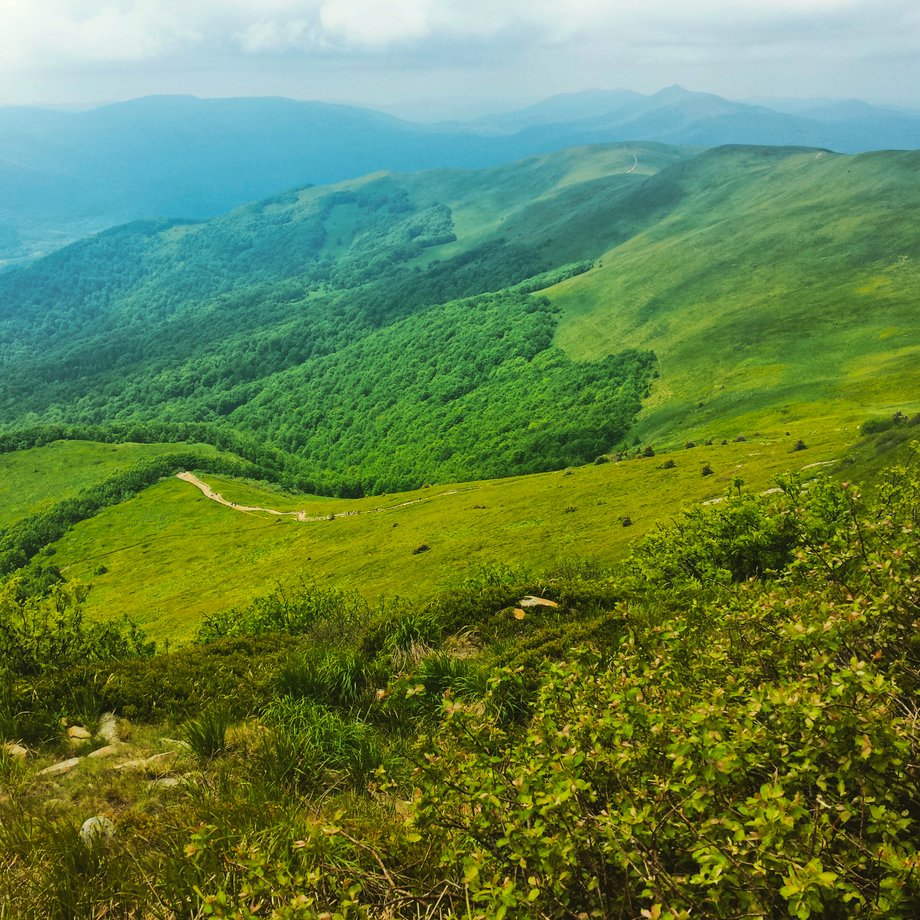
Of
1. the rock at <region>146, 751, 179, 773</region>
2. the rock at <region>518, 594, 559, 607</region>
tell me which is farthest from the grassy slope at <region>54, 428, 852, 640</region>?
the rock at <region>146, 751, 179, 773</region>

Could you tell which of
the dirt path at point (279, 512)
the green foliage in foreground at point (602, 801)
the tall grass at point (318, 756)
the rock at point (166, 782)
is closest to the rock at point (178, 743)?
the rock at point (166, 782)

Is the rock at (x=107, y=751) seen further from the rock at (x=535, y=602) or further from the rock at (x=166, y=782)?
the rock at (x=535, y=602)

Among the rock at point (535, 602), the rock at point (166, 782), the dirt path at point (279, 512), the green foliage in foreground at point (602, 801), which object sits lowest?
the dirt path at point (279, 512)

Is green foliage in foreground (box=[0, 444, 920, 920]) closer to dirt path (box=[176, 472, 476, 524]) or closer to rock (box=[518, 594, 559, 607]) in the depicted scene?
rock (box=[518, 594, 559, 607])

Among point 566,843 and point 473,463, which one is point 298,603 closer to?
point 566,843

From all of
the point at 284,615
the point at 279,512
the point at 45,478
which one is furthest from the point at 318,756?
the point at 45,478

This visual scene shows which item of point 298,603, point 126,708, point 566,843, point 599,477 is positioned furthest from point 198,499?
point 566,843
